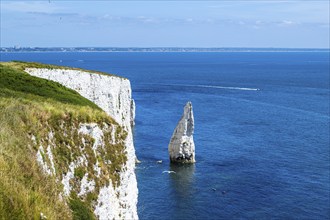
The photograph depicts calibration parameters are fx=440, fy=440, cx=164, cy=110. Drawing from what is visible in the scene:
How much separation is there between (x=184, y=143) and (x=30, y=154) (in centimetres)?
5973

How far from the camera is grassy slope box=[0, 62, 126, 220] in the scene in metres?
13.6

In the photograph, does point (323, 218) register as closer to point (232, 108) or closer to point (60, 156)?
point (60, 156)

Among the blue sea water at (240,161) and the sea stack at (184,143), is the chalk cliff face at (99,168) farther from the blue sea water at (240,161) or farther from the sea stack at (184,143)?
the sea stack at (184,143)

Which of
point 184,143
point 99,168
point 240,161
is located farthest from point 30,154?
point 240,161

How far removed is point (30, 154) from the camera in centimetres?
1894

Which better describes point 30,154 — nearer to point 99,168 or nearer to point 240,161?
point 99,168

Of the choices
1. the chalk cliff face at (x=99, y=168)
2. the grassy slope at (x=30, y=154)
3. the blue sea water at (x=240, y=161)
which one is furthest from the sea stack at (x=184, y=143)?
the grassy slope at (x=30, y=154)

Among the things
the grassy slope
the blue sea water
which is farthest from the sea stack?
the grassy slope

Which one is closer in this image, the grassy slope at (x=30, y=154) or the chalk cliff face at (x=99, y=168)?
the grassy slope at (x=30, y=154)

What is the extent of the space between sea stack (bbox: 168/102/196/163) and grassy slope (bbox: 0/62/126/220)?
43787mm

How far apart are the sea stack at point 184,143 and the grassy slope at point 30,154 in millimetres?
43787

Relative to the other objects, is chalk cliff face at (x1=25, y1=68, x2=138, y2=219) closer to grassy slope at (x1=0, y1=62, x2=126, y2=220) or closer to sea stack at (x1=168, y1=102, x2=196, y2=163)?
grassy slope at (x1=0, y1=62, x2=126, y2=220)

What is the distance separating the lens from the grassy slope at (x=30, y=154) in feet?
44.8

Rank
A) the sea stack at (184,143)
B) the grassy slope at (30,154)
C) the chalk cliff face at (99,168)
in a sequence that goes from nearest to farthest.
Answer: the grassy slope at (30,154), the chalk cliff face at (99,168), the sea stack at (184,143)
